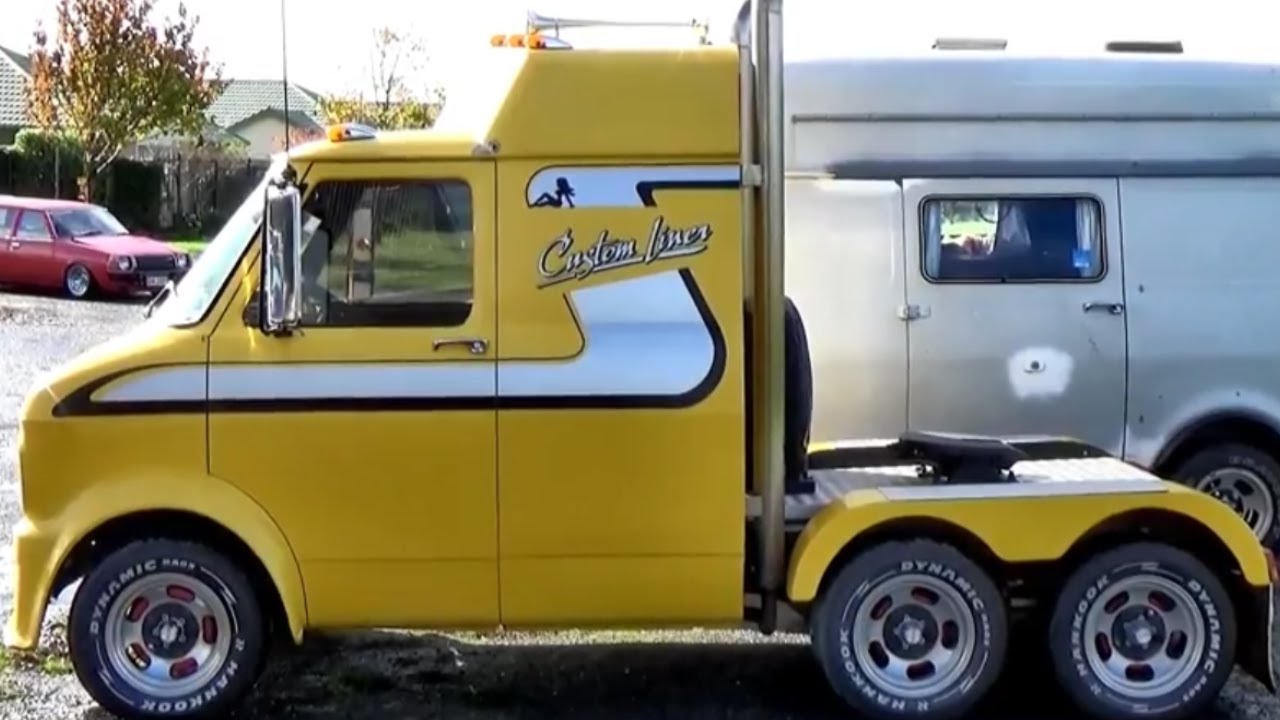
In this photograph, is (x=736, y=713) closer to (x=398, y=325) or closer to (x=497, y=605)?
(x=497, y=605)

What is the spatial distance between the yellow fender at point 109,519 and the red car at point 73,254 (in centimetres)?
1931

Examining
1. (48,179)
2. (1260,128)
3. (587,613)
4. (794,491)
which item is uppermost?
(48,179)

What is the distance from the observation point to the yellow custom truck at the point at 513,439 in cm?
632

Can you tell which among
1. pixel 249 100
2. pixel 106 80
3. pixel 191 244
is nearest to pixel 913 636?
pixel 191 244

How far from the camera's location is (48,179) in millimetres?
37719

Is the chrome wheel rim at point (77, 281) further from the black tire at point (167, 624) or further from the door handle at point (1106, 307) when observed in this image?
the black tire at point (167, 624)

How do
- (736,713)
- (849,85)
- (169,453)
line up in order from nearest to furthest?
(169,453) < (736,713) < (849,85)

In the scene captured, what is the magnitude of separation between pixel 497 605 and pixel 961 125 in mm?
3997

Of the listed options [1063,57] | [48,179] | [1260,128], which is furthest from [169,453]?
[48,179]

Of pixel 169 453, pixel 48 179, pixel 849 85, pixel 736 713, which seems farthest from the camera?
pixel 48 179

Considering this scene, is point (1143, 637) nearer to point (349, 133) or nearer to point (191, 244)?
point (349, 133)

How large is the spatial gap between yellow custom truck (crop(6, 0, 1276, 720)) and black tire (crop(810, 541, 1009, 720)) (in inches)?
0.5

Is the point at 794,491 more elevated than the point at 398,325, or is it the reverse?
the point at 398,325

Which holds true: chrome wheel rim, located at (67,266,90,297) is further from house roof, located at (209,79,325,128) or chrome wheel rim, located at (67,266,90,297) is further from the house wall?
house roof, located at (209,79,325,128)
